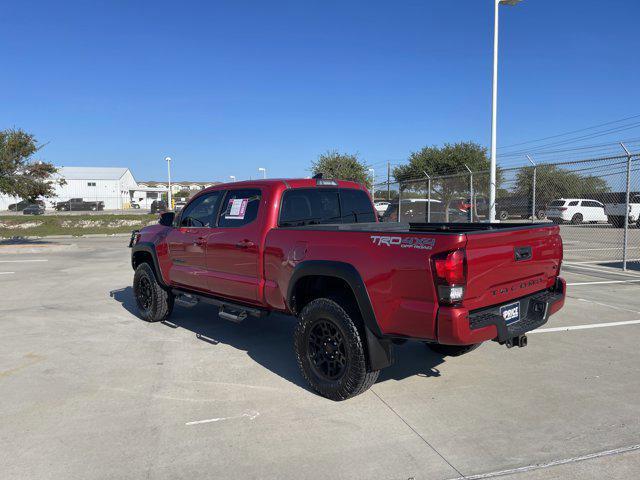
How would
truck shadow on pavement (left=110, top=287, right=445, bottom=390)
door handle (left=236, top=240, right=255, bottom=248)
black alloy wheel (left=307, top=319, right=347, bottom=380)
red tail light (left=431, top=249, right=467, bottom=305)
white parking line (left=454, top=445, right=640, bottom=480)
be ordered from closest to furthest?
1. white parking line (left=454, top=445, right=640, bottom=480)
2. red tail light (left=431, top=249, right=467, bottom=305)
3. black alloy wheel (left=307, top=319, right=347, bottom=380)
4. truck shadow on pavement (left=110, top=287, right=445, bottom=390)
5. door handle (left=236, top=240, right=255, bottom=248)

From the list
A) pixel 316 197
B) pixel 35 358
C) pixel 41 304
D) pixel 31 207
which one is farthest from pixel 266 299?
pixel 31 207

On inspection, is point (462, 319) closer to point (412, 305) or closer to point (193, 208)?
point (412, 305)

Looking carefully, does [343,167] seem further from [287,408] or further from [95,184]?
[95,184]

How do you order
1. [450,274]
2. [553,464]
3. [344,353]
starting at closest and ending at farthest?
[553,464]
[450,274]
[344,353]

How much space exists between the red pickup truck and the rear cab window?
0.01 meters

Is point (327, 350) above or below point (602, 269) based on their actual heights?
above

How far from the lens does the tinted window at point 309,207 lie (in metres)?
5.10

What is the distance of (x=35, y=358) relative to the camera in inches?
210

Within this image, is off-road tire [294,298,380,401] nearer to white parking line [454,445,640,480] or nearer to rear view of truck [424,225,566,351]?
rear view of truck [424,225,566,351]

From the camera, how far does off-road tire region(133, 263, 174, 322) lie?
677 cm

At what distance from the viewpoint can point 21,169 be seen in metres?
14.9

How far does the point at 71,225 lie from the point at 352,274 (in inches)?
1126

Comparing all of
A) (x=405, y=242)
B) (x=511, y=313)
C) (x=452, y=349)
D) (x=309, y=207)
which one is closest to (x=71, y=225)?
(x=309, y=207)

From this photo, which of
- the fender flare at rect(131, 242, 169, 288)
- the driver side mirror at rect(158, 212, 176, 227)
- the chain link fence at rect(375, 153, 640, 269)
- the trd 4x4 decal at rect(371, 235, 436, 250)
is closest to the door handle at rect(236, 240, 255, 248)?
the trd 4x4 decal at rect(371, 235, 436, 250)
